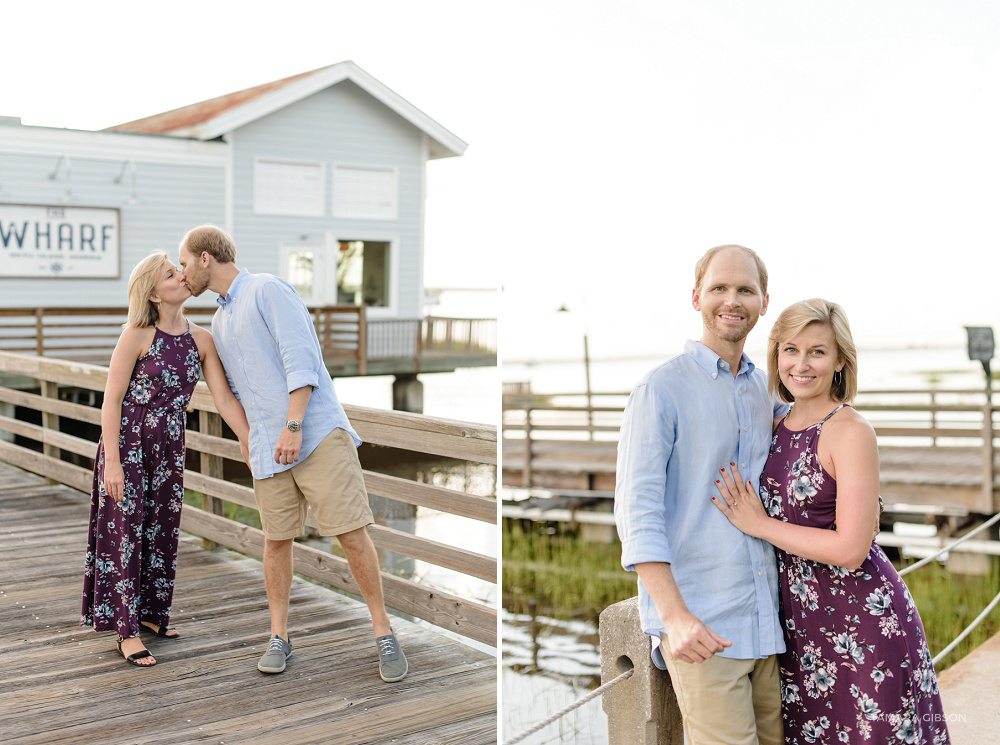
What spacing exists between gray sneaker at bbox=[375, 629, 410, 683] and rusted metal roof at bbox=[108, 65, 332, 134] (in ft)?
53.2

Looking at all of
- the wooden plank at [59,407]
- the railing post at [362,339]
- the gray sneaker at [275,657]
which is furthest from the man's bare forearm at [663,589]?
the railing post at [362,339]

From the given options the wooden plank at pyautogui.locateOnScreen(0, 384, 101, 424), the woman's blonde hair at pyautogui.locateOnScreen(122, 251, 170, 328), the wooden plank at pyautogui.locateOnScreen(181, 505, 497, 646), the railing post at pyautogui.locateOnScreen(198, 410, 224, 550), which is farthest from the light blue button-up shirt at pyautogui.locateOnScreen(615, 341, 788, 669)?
the wooden plank at pyautogui.locateOnScreen(0, 384, 101, 424)

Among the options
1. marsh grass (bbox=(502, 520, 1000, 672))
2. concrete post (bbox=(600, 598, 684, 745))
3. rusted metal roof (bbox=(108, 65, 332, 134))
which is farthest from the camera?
rusted metal roof (bbox=(108, 65, 332, 134))

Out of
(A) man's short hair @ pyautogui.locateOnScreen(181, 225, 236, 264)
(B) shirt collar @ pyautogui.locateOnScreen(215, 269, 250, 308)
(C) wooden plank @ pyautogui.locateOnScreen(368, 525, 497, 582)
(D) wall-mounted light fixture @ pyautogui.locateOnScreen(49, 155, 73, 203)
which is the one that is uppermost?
(D) wall-mounted light fixture @ pyautogui.locateOnScreen(49, 155, 73, 203)

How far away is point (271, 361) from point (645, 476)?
1916 millimetres

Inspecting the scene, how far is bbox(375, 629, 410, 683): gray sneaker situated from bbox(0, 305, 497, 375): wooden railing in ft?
43.1

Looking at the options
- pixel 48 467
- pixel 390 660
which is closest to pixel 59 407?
pixel 48 467

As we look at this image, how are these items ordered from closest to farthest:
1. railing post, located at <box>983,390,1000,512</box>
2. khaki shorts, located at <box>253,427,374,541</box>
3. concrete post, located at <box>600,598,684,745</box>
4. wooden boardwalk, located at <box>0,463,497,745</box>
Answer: concrete post, located at <box>600,598,684,745</box>
wooden boardwalk, located at <box>0,463,497,745</box>
khaki shorts, located at <box>253,427,374,541</box>
railing post, located at <box>983,390,1000,512</box>

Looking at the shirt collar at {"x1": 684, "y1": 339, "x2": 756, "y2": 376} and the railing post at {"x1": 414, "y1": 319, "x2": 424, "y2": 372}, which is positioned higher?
the shirt collar at {"x1": 684, "y1": 339, "x2": 756, "y2": 376}

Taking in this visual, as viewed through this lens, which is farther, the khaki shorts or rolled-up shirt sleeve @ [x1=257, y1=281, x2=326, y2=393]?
the khaki shorts

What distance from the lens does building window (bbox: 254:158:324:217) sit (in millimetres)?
19266

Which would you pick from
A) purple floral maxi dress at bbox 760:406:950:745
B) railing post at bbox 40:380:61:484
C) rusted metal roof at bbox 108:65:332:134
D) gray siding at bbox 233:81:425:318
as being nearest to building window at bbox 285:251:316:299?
gray siding at bbox 233:81:425:318

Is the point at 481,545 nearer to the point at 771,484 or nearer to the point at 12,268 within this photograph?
the point at 12,268

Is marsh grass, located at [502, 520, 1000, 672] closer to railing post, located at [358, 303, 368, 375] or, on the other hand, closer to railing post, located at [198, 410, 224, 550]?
railing post, located at [198, 410, 224, 550]
